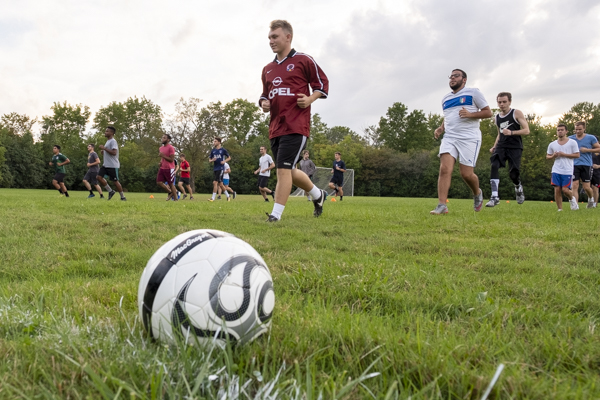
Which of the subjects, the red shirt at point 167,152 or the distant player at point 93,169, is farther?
the red shirt at point 167,152

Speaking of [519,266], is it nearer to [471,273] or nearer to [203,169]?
[471,273]

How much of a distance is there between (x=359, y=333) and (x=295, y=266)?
1395mm

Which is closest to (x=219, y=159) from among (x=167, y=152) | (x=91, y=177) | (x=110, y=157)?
(x=167, y=152)

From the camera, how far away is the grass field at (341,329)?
1229mm

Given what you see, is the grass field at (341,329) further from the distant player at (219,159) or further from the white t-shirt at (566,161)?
the distant player at (219,159)

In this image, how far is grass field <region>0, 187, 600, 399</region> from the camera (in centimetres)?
123

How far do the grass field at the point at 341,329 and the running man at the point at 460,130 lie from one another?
143 inches

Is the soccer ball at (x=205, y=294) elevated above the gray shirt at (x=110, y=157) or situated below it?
below

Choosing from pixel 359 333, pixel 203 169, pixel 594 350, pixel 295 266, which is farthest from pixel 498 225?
pixel 203 169

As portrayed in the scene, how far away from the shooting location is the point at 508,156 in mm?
9180

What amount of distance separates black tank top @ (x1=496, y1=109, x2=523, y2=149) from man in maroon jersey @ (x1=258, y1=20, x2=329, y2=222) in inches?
216

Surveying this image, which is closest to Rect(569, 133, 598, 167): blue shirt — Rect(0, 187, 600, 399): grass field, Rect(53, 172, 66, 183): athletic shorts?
Rect(0, 187, 600, 399): grass field

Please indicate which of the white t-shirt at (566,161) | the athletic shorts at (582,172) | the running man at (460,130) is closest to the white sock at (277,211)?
the running man at (460,130)

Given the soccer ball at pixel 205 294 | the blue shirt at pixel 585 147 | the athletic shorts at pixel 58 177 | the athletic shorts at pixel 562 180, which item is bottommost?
the soccer ball at pixel 205 294
